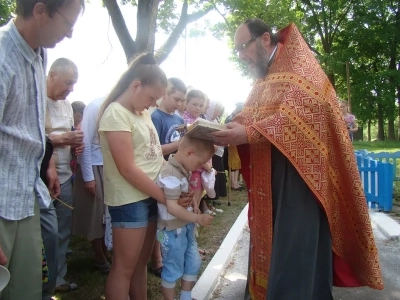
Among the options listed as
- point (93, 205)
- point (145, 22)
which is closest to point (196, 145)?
point (93, 205)

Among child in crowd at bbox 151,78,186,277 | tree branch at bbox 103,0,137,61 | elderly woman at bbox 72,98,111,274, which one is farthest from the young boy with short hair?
tree branch at bbox 103,0,137,61

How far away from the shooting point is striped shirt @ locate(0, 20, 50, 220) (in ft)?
5.29

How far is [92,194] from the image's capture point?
369 centimetres

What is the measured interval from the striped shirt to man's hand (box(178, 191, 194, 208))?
89 centimetres

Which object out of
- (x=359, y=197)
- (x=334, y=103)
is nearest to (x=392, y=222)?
(x=359, y=197)

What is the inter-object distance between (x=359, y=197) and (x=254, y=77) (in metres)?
1.12

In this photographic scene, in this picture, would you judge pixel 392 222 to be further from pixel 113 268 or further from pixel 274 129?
pixel 113 268

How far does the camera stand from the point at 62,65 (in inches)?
124

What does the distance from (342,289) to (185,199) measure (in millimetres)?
1865

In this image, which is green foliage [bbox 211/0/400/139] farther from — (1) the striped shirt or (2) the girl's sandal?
(1) the striped shirt

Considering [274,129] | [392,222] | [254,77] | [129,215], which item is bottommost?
A: [392,222]

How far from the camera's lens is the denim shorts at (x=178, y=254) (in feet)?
8.44

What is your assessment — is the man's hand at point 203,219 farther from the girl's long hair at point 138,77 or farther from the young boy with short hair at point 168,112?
the young boy with short hair at point 168,112

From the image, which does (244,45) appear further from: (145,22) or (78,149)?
(145,22)
